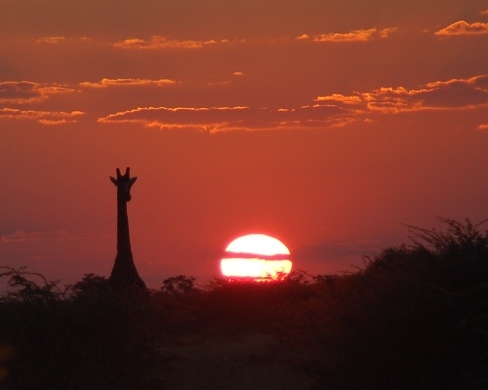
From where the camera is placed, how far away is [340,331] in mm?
18953

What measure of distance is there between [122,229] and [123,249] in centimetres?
142

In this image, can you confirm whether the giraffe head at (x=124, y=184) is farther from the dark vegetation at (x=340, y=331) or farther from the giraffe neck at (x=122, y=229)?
the dark vegetation at (x=340, y=331)

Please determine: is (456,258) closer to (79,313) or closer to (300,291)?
(79,313)

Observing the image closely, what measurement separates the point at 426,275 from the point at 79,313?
6.37 meters

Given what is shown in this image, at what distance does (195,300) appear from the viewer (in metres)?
36.6

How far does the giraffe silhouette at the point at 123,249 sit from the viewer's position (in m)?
29.1

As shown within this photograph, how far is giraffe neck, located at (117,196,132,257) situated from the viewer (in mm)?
30641

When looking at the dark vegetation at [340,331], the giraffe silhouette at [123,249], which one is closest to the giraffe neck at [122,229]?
the giraffe silhouette at [123,249]

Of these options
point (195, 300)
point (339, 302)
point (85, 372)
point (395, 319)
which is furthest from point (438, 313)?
point (195, 300)

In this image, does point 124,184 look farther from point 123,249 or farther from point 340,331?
point 340,331

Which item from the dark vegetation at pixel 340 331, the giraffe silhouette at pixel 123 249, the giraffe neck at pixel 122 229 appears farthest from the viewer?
the giraffe neck at pixel 122 229

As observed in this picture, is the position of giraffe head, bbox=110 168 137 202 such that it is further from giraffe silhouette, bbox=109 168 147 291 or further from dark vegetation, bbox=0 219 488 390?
dark vegetation, bbox=0 219 488 390

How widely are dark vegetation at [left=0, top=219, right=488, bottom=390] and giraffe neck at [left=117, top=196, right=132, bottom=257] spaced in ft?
28.9

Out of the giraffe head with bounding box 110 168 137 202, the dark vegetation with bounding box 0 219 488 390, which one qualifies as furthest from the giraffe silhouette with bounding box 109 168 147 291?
the dark vegetation with bounding box 0 219 488 390
